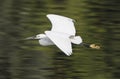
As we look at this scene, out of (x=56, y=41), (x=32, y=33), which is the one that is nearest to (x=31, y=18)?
(x=32, y=33)

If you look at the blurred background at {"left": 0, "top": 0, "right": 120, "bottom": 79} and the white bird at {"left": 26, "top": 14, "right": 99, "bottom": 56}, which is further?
the blurred background at {"left": 0, "top": 0, "right": 120, "bottom": 79}

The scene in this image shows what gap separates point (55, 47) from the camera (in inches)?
310

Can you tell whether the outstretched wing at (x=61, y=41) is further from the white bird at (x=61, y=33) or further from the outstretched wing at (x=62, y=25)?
the outstretched wing at (x=62, y=25)

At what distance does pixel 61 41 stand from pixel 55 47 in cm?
148

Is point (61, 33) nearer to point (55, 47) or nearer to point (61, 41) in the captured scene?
point (61, 41)

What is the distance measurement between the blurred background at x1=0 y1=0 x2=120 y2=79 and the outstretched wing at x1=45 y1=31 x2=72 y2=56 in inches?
36.3

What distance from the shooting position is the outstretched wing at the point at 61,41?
241 inches

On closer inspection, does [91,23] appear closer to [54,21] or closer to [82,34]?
[82,34]

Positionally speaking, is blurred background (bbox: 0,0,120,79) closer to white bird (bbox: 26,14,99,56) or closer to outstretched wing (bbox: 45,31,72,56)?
white bird (bbox: 26,14,99,56)

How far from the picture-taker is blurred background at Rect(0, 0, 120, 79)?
7578 millimetres

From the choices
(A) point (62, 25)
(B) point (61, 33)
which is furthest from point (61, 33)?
(A) point (62, 25)

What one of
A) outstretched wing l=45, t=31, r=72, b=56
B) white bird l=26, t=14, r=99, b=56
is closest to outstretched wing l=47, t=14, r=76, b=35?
white bird l=26, t=14, r=99, b=56

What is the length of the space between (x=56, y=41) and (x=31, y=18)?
2.10 metres

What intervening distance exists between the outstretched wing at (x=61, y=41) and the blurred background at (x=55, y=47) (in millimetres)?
922
